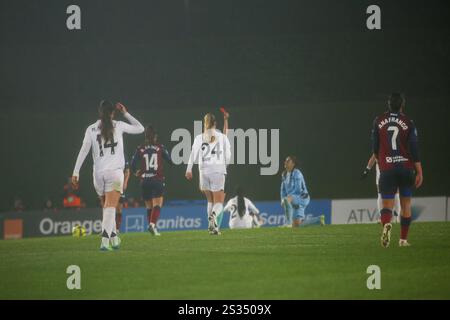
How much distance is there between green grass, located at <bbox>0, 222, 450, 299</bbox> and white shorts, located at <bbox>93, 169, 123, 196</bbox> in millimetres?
1083

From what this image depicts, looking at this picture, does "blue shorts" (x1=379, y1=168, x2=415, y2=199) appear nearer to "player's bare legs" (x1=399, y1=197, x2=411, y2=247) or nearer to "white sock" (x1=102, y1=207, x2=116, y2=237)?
"player's bare legs" (x1=399, y1=197, x2=411, y2=247)

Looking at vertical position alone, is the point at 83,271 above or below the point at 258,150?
below

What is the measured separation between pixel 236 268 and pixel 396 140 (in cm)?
345

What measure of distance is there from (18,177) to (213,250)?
65.4 feet

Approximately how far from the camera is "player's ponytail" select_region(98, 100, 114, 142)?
1559cm

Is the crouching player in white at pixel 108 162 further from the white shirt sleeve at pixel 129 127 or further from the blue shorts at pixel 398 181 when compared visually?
the blue shorts at pixel 398 181

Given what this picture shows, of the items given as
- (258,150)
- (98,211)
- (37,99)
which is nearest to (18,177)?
(37,99)

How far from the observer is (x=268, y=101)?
118 ft

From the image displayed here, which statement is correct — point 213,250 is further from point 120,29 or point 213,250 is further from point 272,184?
point 120,29

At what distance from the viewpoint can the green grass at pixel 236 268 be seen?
11492 millimetres

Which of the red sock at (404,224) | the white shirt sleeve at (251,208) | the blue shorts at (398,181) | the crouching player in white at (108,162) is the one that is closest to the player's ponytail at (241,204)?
the white shirt sleeve at (251,208)

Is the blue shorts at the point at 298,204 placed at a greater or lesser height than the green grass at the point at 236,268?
greater

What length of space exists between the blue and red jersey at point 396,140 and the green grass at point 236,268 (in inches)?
54.6

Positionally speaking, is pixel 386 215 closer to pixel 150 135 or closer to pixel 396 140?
pixel 396 140
